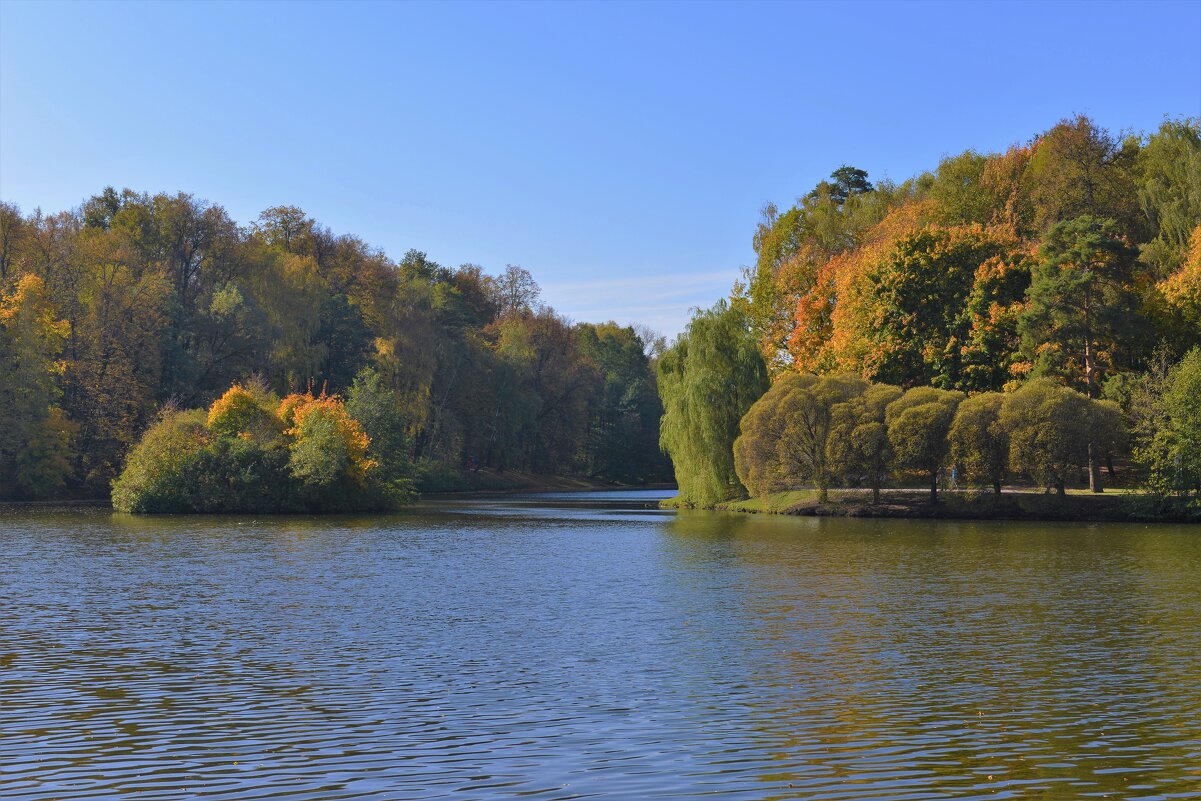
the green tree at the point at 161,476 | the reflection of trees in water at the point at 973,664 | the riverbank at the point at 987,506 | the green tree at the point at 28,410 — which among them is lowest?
the reflection of trees in water at the point at 973,664

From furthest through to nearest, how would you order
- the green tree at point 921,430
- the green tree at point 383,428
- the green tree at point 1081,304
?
the green tree at point 383,428 → the green tree at point 1081,304 → the green tree at point 921,430

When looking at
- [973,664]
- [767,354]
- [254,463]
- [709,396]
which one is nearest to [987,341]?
[709,396]

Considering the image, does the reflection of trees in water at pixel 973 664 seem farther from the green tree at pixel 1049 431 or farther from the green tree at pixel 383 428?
the green tree at pixel 383 428

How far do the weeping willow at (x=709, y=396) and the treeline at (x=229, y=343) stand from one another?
61.4 ft

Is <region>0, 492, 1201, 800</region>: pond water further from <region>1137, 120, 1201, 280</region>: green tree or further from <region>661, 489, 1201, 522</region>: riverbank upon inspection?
<region>1137, 120, 1201, 280</region>: green tree

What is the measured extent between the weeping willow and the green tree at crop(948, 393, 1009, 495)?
1298 centimetres

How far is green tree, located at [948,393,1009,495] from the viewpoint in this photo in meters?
57.3

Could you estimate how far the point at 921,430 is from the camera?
58.4 metres

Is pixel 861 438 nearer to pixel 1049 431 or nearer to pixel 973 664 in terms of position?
pixel 1049 431

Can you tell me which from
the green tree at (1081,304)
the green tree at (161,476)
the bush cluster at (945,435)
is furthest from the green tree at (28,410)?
the green tree at (1081,304)

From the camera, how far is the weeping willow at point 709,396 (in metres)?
67.2

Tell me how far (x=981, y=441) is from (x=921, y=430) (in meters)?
2.86

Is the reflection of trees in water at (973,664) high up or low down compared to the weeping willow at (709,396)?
down

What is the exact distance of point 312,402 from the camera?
224ft
